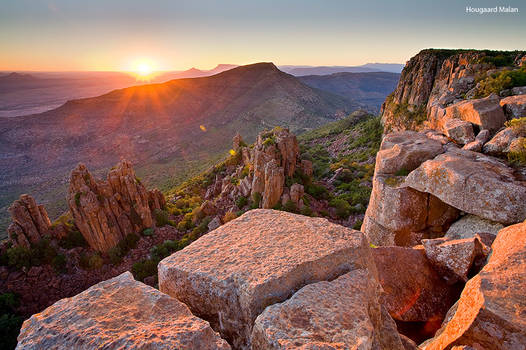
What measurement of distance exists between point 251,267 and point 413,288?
4080 millimetres

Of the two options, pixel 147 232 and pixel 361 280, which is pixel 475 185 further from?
pixel 147 232

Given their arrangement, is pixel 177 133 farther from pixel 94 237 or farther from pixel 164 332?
pixel 164 332

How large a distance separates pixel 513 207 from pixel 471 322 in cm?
411

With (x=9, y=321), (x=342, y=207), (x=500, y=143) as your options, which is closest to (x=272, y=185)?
(x=342, y=207)

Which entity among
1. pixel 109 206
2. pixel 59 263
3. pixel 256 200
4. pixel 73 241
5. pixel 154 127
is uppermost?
pixel 256 200

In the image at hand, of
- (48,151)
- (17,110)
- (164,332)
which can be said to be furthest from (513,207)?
(17,110)

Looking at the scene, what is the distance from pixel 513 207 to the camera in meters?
5.98

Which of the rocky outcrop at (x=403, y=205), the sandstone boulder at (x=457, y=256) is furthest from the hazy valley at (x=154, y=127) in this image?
the sandstone boulder at (x=457, y=256)

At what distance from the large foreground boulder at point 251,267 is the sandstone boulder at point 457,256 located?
7.02 ft

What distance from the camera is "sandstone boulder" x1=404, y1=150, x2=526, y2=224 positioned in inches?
237

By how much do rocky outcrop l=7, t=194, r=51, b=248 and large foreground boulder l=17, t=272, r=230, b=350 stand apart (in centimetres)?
2618

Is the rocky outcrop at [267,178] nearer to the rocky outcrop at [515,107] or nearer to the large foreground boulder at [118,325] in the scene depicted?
the rocky outcrop at [515,107]

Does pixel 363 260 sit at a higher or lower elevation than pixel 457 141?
lower

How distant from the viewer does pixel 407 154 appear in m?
9.00
